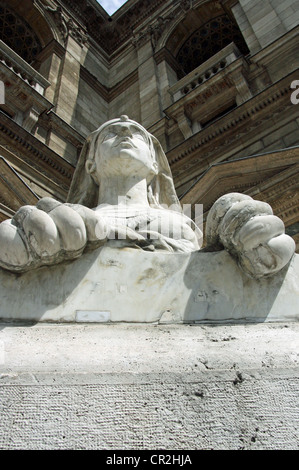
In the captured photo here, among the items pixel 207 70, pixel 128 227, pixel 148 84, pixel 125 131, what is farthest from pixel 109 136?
pixel 148 84

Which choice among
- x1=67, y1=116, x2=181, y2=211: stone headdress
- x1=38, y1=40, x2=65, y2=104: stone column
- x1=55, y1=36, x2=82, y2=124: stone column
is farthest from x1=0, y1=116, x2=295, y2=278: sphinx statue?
x1=38, y1=40, x2=65, y2=104: stone column

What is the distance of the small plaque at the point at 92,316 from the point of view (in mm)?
1748

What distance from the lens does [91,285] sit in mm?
1856

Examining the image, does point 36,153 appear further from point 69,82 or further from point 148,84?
point 148,84

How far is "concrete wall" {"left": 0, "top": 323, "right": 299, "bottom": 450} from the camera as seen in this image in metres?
1.05

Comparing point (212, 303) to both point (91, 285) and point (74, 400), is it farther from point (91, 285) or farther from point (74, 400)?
point (74, 400)

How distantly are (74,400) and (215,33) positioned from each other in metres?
17.1

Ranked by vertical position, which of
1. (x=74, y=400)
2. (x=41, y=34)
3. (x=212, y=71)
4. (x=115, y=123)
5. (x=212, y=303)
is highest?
(x=41, y=34)

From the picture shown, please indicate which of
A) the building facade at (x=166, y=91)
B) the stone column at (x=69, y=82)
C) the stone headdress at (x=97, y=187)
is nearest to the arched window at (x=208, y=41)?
the building facade at (x=166, y=91)

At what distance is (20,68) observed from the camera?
37.8 feet

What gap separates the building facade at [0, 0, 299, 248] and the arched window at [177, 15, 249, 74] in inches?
1.6

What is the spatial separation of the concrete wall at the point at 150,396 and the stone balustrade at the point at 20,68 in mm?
11386

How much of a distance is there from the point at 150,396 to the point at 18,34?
17.5m
